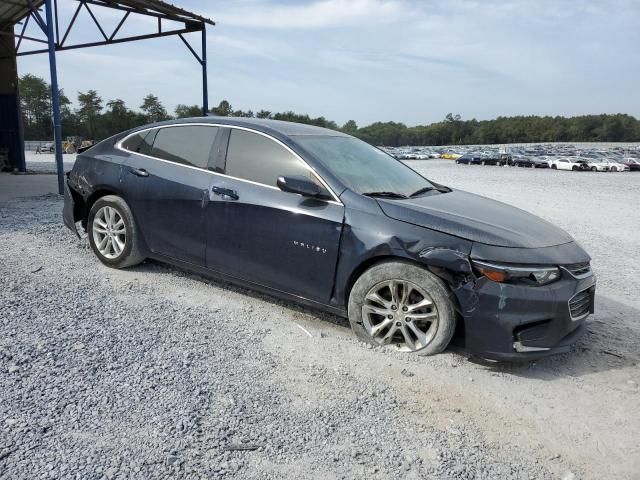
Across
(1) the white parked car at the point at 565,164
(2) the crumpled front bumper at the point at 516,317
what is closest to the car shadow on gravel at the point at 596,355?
(2) the crumpled front bumper at the point at 516,317

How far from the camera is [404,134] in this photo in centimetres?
17250

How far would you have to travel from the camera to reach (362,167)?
4.03 metres

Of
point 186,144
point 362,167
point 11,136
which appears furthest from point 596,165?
point 186,144

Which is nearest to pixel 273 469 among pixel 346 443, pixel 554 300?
pixel 346 443

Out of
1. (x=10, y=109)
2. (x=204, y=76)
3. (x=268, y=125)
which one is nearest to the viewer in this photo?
(x=268, y=125)

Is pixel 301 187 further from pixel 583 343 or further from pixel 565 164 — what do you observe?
pixel 565 164

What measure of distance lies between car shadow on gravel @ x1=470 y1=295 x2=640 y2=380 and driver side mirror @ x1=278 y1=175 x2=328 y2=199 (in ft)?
5.17

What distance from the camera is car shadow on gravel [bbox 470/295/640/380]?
3.30m

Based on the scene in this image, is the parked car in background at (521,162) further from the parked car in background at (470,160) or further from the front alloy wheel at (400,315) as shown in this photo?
the front alloy wheel at (400,315)

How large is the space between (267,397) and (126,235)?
2.54 m

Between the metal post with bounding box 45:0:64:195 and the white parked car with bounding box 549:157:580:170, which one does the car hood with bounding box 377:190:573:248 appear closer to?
the metal post with bounding box 45:0:64:195

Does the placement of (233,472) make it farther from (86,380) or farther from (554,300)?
(554,300)

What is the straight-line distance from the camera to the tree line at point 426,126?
306 feet

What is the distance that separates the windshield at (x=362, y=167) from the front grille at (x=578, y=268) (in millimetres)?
1258
